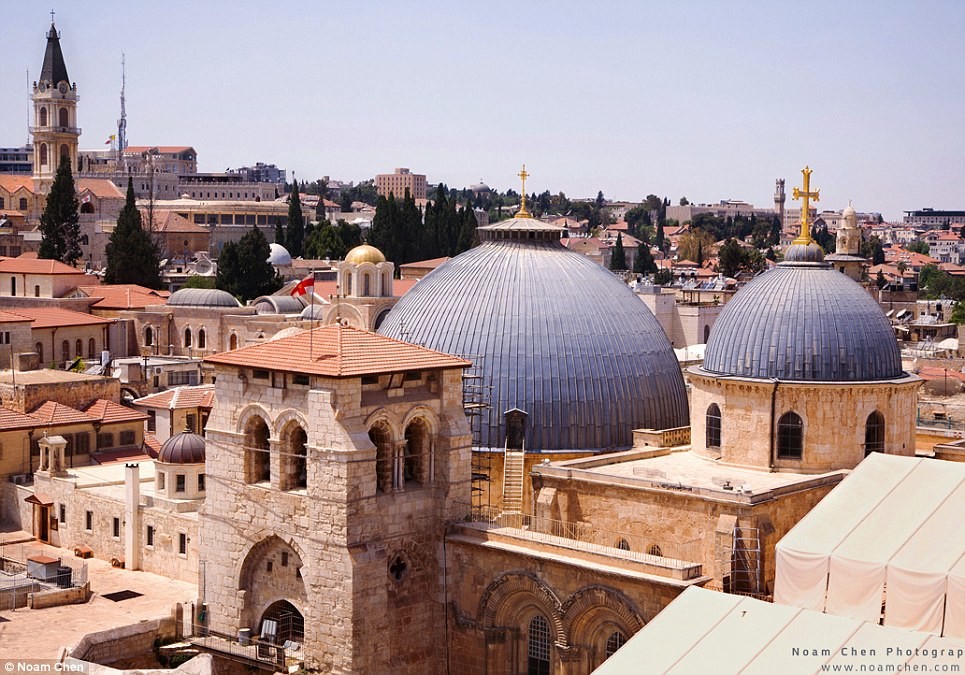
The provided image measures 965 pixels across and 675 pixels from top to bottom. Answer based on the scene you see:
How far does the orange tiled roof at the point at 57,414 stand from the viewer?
4519cm

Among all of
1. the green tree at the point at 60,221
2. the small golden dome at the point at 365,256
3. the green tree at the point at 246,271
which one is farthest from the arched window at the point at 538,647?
the green tree at the point at 60,221

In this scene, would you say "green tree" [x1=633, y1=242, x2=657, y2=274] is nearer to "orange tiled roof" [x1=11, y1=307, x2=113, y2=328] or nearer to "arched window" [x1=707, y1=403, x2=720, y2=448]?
"orange tiled roof" [x1=11, y1=307, x2=113, y2=328]

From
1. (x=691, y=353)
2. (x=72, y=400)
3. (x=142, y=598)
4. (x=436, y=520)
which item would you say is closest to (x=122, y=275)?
(x=72, y=400)

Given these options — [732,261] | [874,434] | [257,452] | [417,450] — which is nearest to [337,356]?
[417,450]

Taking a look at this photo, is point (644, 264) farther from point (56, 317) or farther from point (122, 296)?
point (56, 317)

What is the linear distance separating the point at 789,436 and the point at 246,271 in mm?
57779

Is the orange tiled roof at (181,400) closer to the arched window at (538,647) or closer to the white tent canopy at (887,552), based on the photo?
the arched window at (538,647)

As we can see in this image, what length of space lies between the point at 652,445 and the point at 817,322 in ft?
16.7

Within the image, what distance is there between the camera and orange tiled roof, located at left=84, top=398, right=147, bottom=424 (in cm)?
4678

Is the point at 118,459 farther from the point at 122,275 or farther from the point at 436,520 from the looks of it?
the point at 122,275

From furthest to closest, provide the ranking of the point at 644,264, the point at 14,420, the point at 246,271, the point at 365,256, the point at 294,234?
the point at 644,264, the point at 294,234, the point at 246,271, the point at 365,256, the point at 14,420

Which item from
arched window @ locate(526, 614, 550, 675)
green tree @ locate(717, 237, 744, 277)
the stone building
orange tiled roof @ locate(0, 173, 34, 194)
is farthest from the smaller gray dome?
orange tiled roof @ locate(0, 173, 34, 194)

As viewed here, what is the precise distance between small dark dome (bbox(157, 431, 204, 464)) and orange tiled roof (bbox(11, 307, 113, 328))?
2604 cm

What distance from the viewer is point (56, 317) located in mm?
65625
